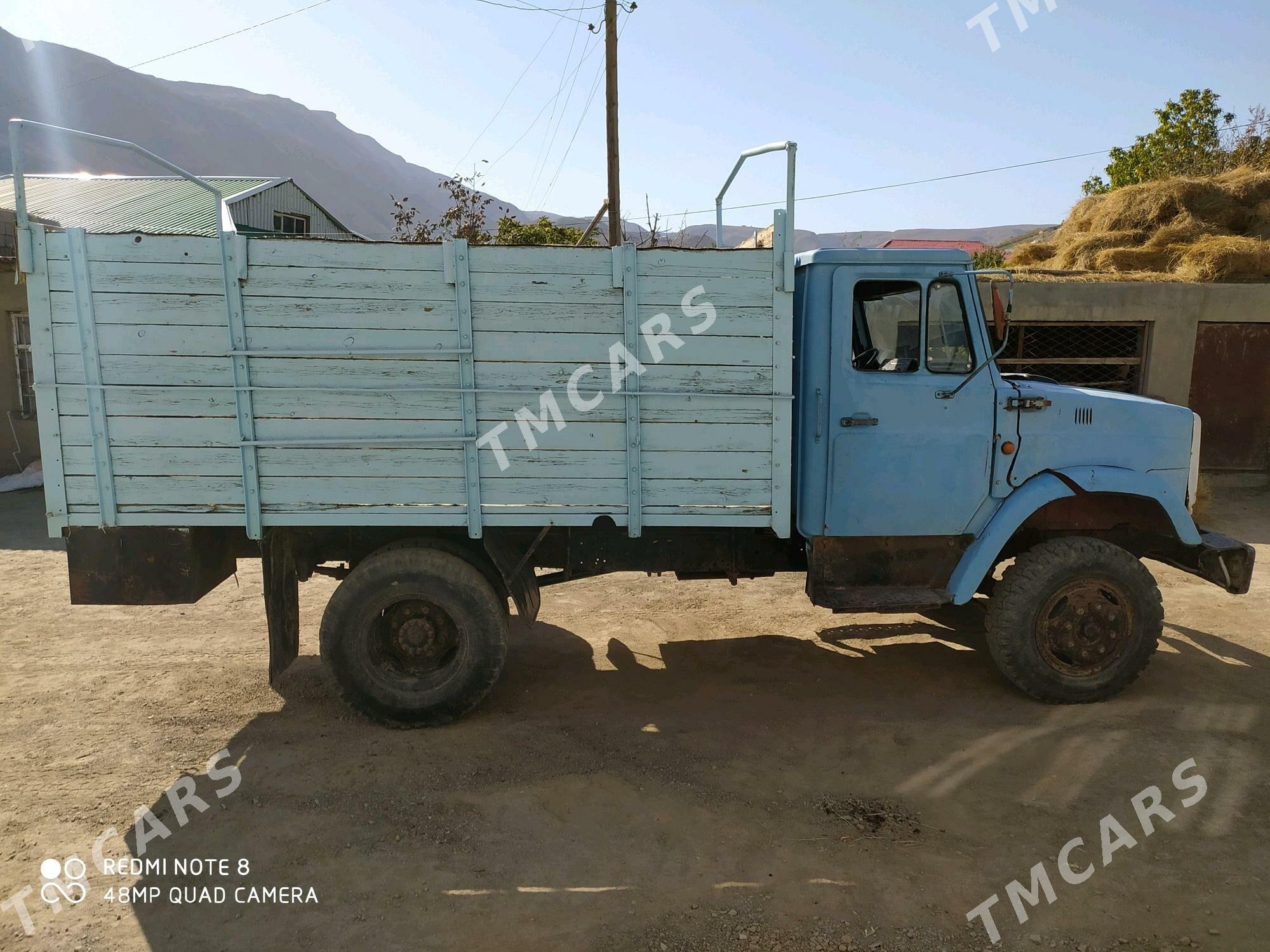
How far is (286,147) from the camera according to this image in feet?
336

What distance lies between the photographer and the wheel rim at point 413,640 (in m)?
4.54

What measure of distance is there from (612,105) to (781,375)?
9.69 m

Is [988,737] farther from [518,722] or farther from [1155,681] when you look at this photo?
[518,722]

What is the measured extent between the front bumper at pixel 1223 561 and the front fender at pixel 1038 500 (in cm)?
30

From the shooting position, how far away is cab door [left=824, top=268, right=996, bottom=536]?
14.8ft

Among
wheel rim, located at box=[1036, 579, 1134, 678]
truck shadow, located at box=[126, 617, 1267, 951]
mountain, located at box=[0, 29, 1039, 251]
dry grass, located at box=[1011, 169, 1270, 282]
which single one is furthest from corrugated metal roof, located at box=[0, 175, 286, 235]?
mountain, located at box=[0, 29, 1039, 251]

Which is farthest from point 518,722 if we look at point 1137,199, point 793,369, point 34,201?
point 34,201

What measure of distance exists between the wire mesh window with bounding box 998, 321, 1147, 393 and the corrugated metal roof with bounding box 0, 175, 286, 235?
12.7m

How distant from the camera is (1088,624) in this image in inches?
186

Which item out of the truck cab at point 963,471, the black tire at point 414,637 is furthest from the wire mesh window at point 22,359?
the truck cab at point 963,471

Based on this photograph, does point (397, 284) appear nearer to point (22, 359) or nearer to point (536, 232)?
point (22, 359)

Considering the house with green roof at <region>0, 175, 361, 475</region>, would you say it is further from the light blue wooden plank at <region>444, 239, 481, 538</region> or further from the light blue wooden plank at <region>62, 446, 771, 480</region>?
the light blue wooden plank at <region>444, 239, 481, 538</region>

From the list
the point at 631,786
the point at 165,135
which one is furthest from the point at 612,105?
the point at 165,135

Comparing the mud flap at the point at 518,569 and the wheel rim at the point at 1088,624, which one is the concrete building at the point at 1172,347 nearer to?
the wheel rim at the point at 1088,624
